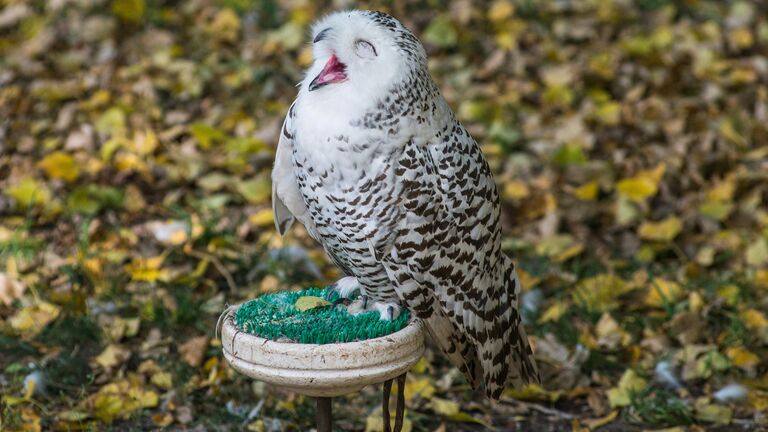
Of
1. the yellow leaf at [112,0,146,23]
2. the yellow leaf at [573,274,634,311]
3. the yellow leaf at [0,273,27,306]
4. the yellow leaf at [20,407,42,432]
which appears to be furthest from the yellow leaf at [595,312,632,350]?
the yellow leaf at [112,0,146,23]

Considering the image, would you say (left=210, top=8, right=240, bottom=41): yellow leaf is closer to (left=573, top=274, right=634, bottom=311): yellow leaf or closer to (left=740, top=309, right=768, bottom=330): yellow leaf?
(left=573, top=274, right=634, bottom=311): yellow leaf

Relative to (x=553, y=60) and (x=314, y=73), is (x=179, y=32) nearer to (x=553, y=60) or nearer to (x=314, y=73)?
(x=553, y=60)

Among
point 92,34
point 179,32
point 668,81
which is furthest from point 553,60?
point 92,34

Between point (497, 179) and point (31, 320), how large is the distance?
2479 mm

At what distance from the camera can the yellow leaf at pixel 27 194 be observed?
16.0 feet

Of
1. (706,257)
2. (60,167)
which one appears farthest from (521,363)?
(60,167)

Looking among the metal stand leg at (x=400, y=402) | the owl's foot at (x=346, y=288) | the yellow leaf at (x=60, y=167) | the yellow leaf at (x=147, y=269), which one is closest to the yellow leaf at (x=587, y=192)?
the yellow leaf at (x=147, y=269)

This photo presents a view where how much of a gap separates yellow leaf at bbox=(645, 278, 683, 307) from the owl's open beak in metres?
2.10

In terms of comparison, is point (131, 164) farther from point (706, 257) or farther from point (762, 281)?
point (762, 281)

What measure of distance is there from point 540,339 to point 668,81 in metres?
2.74

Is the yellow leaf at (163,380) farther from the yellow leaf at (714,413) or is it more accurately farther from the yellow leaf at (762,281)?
the yellow leaf at (762,281)

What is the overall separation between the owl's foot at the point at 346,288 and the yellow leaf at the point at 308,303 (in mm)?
111

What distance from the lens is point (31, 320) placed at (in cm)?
400

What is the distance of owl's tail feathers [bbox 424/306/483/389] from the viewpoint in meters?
2.99
